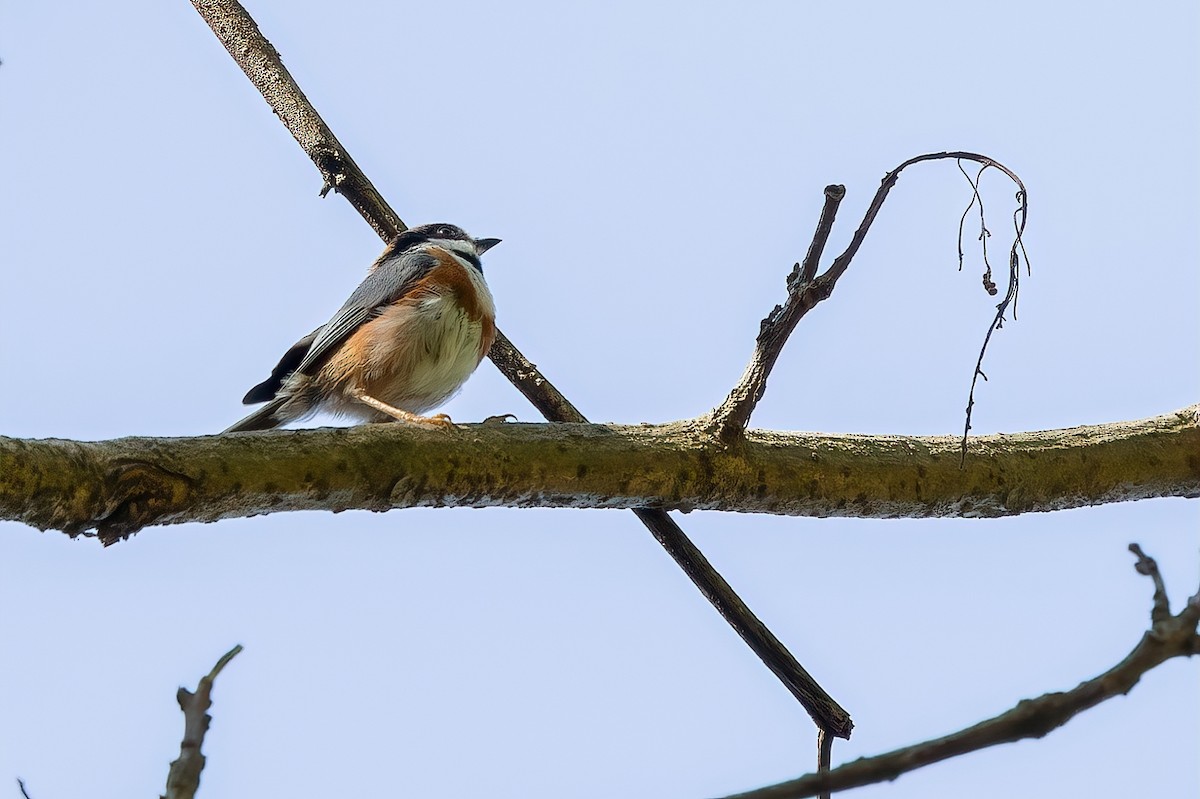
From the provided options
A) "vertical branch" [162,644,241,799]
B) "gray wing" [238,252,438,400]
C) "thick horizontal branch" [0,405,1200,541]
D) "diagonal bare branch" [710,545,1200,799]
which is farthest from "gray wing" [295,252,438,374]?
"diagonal bare branch" [710,545,1200,799]

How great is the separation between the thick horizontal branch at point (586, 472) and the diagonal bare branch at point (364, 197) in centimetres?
36

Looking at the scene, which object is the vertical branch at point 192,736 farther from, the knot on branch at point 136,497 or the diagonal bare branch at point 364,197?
the diagonal bare branch at point 364,197

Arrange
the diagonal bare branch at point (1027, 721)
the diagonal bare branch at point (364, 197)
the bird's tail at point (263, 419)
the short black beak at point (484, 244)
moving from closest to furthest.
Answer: the diagonal bare branch at point (1027, 721) → the diagonal bare branch at point (364, 197) → the bird's tail at point (263, 419) → the short black beak at point (484, 244)

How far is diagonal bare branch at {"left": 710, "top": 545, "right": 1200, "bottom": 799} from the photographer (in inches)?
54.3

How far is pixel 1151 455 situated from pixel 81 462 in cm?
351

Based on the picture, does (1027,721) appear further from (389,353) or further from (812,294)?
(389,353)

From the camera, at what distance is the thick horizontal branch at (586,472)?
3.04 meters

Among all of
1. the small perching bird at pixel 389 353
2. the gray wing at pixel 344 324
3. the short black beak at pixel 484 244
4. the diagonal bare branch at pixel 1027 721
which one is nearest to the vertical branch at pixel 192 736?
the diagonal bare branch at pixel 1027 721

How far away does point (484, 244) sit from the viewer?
21.7ft

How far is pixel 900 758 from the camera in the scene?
1405mm

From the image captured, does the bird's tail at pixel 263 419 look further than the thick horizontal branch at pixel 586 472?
Yes

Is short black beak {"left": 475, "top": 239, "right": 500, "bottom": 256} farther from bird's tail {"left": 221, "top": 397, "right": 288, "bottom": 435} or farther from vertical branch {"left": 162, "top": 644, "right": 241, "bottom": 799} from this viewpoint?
vertical branch {"left": 162, "top": 644, "right": 241, "bottom": 799}

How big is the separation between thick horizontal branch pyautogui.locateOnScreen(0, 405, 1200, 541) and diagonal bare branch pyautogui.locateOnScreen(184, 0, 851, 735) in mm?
357

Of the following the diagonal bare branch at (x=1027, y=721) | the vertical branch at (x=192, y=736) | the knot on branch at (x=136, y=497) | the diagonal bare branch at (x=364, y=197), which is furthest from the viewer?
the diagonal bare branch at (x=364, y=197)
